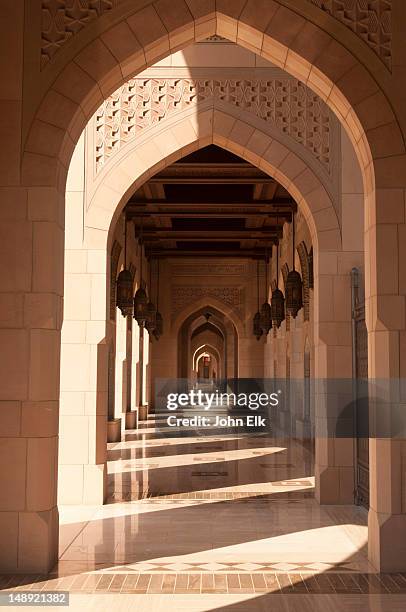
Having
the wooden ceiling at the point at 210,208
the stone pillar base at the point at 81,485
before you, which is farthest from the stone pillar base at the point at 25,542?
the wooden ceiling at the point at 210,208

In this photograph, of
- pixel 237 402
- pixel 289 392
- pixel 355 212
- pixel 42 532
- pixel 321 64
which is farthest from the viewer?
pixel 237 402

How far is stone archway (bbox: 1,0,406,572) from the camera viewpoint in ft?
15.5

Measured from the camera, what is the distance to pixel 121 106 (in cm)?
767

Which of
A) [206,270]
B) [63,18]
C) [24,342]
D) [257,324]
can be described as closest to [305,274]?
[257,324]

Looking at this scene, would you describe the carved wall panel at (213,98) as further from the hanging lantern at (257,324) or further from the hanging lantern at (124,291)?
the hanging lantern at (257,324)

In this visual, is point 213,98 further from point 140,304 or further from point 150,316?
point 150,316

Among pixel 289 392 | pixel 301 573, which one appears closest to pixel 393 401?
pixel 301 573

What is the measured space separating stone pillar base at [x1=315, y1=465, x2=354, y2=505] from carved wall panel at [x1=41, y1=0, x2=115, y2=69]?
14.8 feet

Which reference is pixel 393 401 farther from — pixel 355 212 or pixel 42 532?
pixel 355 212

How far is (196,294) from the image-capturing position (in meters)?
20.1

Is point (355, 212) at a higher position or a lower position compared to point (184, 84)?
lower

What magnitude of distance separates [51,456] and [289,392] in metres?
9.94

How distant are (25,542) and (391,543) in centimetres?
222

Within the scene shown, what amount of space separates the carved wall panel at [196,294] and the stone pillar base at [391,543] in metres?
15.1
